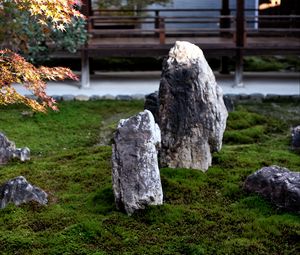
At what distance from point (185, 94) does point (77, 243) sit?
2935 millimetres

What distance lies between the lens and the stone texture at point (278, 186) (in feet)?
23.3

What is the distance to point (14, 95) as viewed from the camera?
7008 mm

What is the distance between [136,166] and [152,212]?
2.04ft

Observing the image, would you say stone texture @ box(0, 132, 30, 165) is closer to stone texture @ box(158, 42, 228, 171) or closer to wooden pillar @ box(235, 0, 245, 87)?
stone texture @ box(158, 42, 228, 171)

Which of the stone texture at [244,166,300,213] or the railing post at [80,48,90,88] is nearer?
the stone texture at [244,166,300,213]

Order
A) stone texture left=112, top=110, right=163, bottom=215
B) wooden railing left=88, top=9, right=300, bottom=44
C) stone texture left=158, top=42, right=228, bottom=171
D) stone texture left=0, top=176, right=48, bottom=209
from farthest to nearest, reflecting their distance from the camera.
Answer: wooden railing left=88, top=9, right=300, bottom=44 → stone texture left=158, top=42, right=228, bottom=171 → stone texture left=0, top=176, right=48, bottom=209 → stone texture left=112, top=110, right=163, bottom=215

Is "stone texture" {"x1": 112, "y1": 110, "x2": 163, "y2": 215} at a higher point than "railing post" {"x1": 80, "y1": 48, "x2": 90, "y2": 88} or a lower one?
lower

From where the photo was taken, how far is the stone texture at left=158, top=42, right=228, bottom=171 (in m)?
8.42

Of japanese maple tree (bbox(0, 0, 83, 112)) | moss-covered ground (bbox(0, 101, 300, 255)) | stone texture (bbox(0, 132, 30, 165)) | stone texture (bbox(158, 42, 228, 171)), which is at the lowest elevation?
moss-covered ground (bbox(0, 101, 300, 255))

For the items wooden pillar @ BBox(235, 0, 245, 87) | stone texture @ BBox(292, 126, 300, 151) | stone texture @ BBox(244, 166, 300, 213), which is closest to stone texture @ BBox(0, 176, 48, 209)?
stone texture @ BBox(244, 166, 300, 213)

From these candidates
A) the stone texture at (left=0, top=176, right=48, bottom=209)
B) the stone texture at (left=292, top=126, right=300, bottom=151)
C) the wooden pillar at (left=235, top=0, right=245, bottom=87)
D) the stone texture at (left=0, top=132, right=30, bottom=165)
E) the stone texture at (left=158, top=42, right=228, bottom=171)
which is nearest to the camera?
the stone texture at (left=0, top=176, right=48, bottom=209)

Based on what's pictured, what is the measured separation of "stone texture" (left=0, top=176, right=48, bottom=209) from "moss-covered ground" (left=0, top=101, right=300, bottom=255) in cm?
15

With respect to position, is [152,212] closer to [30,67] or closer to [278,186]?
[278,186]

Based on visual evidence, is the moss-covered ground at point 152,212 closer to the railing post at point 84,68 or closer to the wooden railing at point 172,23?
the railing post at point 84,68
